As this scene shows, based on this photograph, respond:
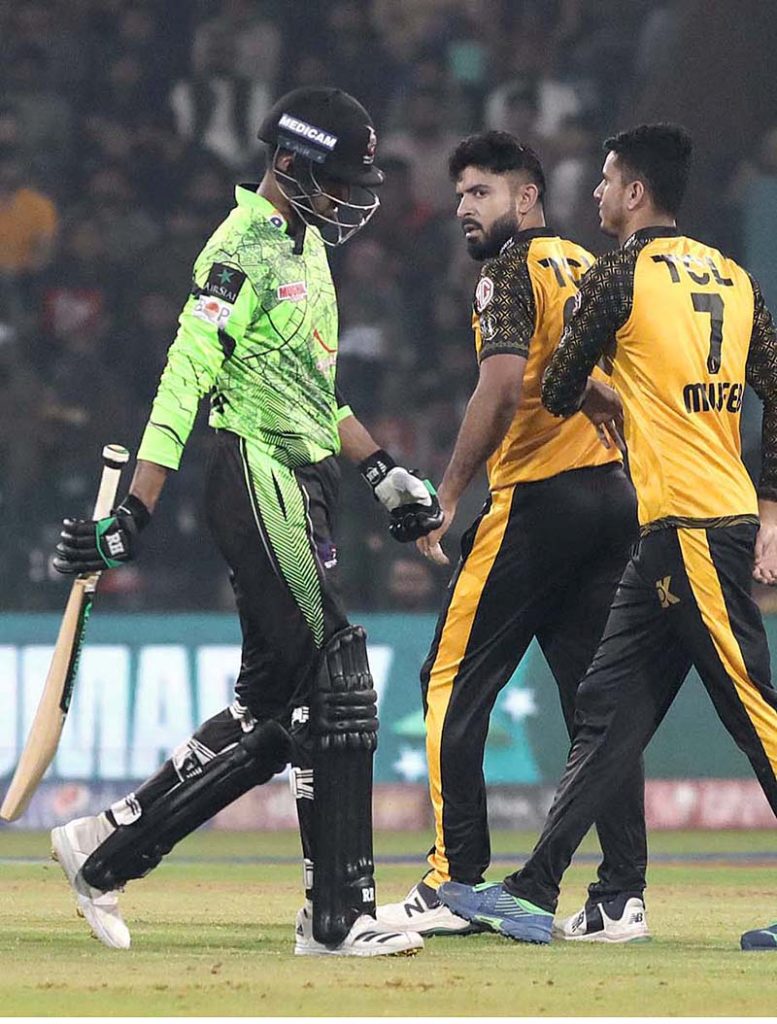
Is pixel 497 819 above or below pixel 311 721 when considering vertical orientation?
below

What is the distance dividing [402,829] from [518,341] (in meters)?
5.17

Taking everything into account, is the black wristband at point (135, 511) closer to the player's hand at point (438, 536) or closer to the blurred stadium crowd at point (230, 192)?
the player's hand at point (438, 536)

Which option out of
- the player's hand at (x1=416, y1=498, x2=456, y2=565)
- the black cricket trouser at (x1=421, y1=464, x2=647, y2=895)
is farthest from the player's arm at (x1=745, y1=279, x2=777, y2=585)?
the player's hand at (x1=416, y1=498, x2=456, y2=565)

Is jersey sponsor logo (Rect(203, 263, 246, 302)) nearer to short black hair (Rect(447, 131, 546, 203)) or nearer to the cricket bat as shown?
the cricket bat

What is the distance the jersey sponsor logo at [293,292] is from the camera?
5469 millimetres

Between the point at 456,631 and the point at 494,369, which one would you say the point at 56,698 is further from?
the point at 494,369

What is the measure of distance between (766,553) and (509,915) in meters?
1.25

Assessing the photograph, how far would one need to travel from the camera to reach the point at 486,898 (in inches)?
238

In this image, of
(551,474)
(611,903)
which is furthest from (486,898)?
(551,474)

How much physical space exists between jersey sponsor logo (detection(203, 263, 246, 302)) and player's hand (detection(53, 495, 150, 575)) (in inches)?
22.7

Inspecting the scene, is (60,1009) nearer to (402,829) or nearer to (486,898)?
(486,898)

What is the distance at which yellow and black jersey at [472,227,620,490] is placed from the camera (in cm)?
614

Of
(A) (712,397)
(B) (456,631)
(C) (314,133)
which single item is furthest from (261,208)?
(B) (456,631)

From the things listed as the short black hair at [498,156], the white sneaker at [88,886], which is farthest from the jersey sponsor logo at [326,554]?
the short black hair at [498,156]
